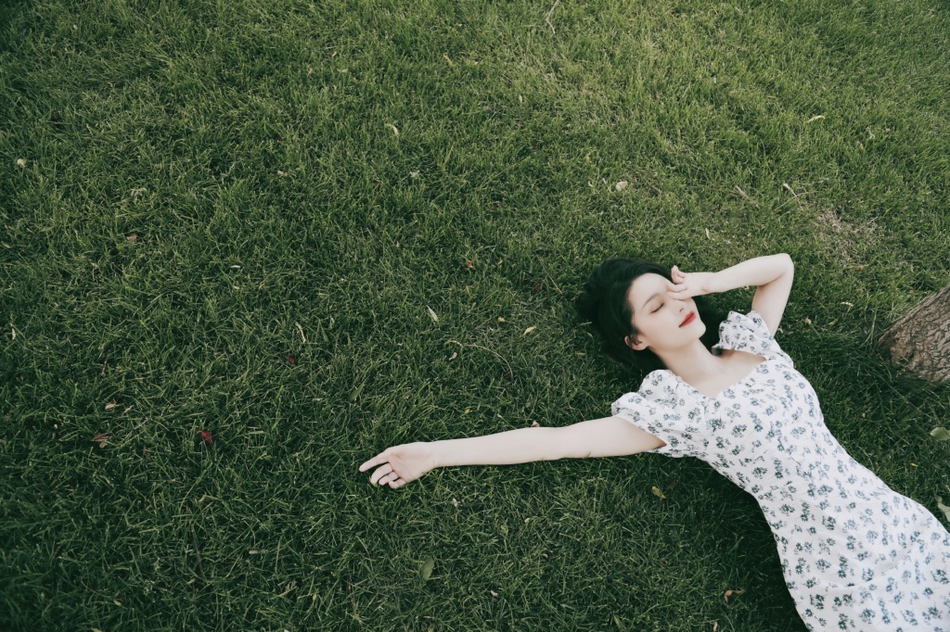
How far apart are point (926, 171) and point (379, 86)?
4431mm

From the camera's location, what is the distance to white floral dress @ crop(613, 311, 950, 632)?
3.00 m

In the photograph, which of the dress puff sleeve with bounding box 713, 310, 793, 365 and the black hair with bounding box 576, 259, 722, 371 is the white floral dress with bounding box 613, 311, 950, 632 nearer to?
the dress puff sleeve with bounding box 713, 310, 793, 365

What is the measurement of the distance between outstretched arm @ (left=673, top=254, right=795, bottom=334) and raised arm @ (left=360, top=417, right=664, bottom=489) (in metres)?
0.96

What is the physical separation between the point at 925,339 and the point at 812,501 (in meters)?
1.45

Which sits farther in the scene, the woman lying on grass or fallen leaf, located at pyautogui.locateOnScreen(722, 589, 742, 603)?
fallen leaf, located at pyautogui.locateOnScreen(722, 589, 742, 603)

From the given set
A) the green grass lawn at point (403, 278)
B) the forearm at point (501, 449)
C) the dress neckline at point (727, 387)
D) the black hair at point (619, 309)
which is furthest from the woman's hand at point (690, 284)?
the forearm at point (501, 449)

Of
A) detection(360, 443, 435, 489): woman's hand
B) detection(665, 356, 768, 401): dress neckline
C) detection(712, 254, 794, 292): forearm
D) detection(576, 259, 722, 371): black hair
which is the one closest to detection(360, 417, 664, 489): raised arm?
detection(360, 443, 435, 489): woman's hand

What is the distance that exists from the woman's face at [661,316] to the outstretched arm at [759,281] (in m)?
0.13

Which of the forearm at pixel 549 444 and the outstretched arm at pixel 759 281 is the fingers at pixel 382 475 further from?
the outstretched arm at pixel 759 281

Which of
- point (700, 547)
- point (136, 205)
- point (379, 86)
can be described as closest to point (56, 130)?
point (136, 205)

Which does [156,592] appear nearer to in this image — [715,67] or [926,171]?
[715,67]

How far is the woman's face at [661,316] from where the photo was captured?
339 cm

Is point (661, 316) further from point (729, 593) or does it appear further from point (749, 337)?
point (729, 593)

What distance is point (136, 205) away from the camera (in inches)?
149
